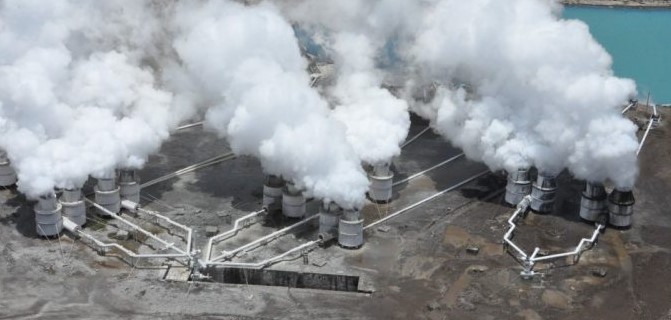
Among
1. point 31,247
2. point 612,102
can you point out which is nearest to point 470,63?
point 612,102

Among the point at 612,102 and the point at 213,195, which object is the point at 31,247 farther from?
the point at 612,102

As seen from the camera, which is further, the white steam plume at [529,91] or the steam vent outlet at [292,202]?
the white steam plume at [529,91]

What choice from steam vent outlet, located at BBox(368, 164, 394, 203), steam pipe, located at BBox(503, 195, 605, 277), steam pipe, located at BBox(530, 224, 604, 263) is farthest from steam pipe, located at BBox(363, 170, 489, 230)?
steam pipe, located at BBox(530, 224, 604, 263)

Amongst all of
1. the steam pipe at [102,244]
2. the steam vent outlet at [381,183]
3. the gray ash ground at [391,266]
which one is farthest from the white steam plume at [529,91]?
the steam pipe at [102,244]

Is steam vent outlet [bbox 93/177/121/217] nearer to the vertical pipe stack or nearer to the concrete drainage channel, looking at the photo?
the concrete drainage channel

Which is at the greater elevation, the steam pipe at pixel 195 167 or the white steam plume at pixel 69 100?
the white steam plume at pixel 69 100

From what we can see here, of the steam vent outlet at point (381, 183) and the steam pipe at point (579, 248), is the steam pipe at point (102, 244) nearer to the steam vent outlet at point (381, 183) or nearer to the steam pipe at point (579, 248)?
the steam vent outlet at point (381, 183)

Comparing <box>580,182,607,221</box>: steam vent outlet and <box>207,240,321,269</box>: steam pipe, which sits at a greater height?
<box>580,182,607,221</box>: steam vent outlet
